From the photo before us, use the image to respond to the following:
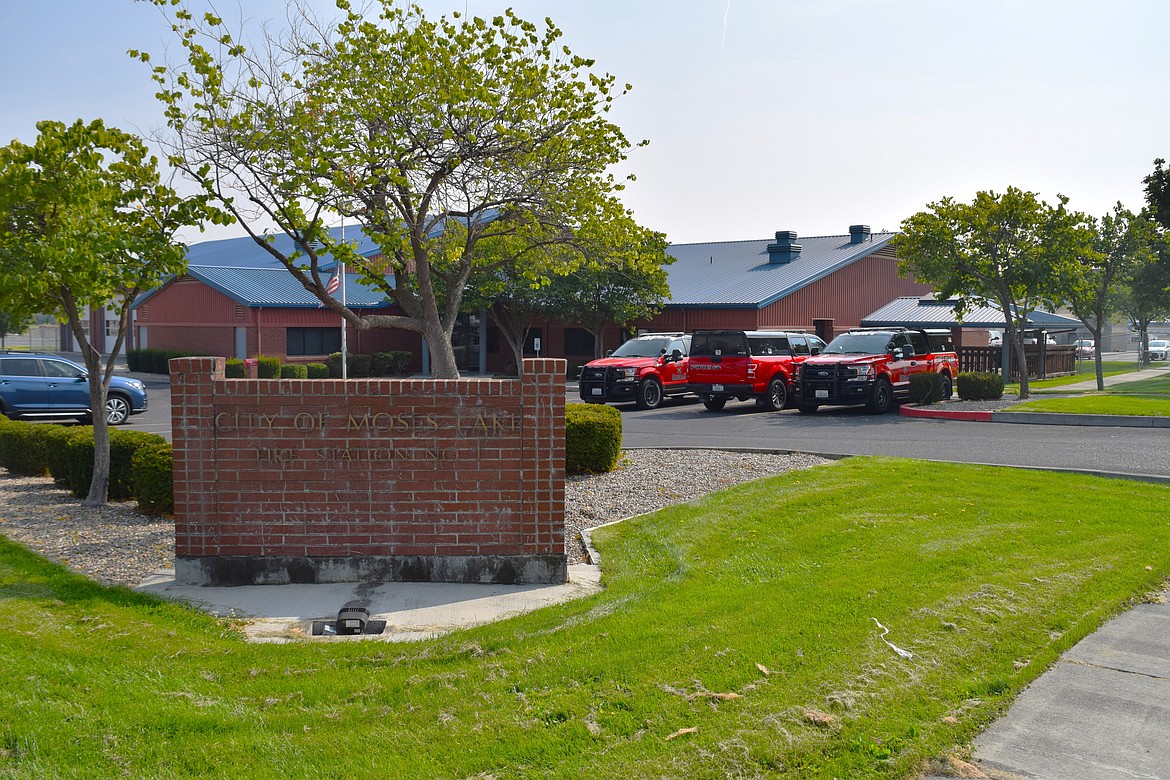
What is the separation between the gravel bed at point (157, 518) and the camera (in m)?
9.21

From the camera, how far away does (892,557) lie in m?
8.11

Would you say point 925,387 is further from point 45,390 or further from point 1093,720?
point 1093,720

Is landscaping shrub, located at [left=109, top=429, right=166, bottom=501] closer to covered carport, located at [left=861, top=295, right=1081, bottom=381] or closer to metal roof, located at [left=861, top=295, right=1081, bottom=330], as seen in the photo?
covered carport, located at [left=861, top=295, right=1081, bottom=381]

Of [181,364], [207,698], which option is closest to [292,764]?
[207,698]

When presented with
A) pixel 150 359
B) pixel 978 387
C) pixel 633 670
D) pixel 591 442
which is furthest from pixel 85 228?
pixel 150 359

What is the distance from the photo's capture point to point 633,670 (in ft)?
18.8

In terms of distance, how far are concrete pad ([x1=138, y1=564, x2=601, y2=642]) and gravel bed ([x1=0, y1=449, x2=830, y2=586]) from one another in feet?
2.34

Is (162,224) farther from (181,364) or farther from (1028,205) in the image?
(1028,205)

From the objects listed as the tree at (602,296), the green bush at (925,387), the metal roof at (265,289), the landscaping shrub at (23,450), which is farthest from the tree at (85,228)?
the metal roof at (265,289)

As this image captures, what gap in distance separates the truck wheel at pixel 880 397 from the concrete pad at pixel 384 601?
15599mm

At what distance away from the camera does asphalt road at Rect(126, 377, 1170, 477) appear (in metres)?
14.3

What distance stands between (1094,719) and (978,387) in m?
20.7

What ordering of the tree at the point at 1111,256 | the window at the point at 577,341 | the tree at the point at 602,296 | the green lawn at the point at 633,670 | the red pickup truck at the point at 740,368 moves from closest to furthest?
the green lawn at the point at 633,670 → the red pickup truck at the point at 740,368 → the tree at the point at 1111,256 → the tree at the point at 602,296 → the window at the point at 577,341

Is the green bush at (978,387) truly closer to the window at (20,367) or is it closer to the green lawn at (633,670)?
the green lawn at (633,670)
